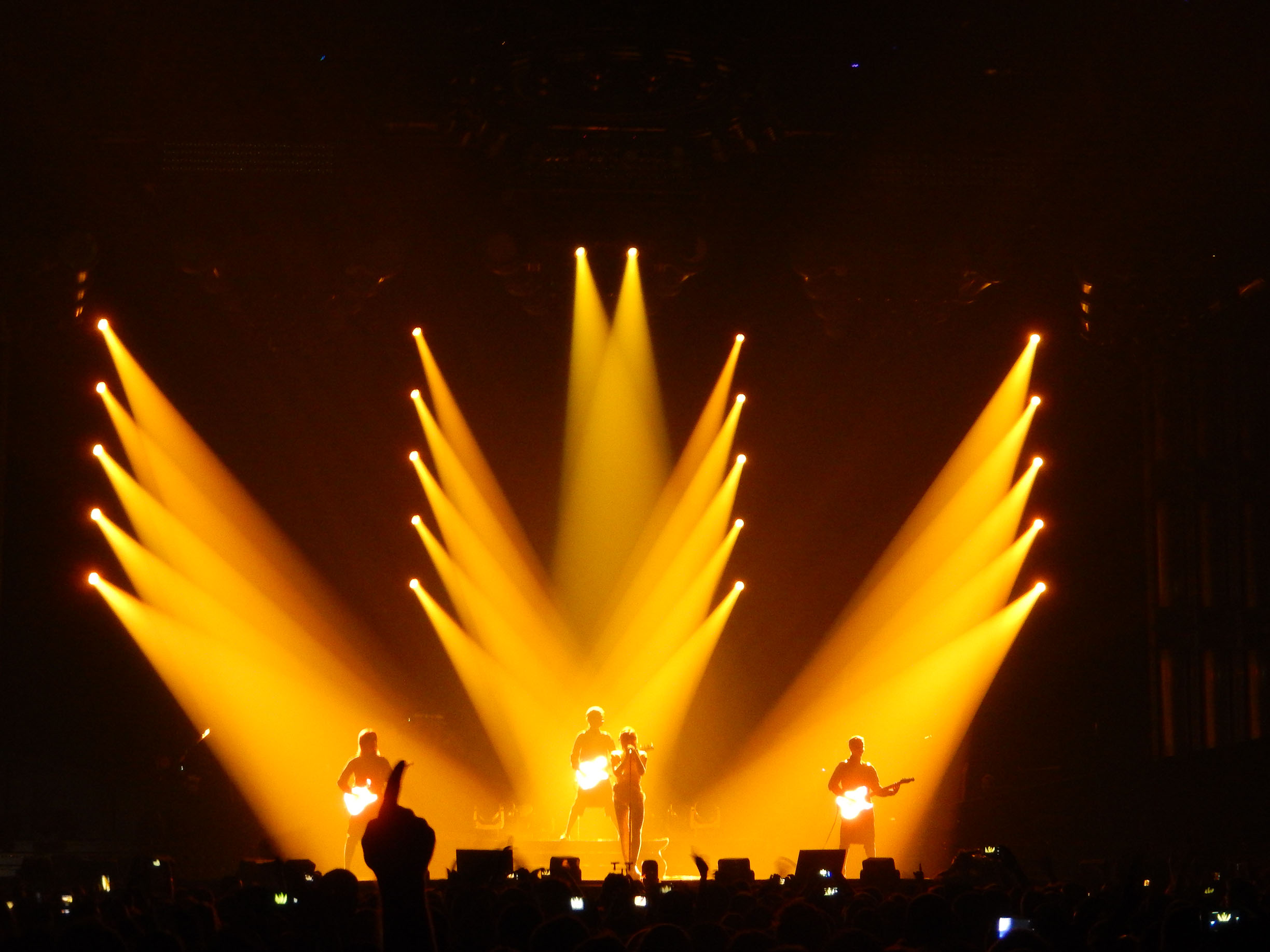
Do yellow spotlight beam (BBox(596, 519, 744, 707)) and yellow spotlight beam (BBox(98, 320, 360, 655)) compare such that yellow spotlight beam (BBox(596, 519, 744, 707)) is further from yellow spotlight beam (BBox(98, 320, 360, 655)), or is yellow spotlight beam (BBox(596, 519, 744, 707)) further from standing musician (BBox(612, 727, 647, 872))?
standing musician (BBox(612, 727, 647, 872))

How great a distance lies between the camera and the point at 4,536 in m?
15.8

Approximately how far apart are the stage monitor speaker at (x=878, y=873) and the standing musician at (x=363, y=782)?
4906mm

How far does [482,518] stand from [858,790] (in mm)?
6652

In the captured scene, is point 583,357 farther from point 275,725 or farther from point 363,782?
point 363,782

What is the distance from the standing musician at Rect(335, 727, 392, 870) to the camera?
12.3 m

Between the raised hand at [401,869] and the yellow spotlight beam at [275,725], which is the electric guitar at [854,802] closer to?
the yellow spotlight beam at [275,725]

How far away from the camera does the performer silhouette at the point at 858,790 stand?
1240 cm

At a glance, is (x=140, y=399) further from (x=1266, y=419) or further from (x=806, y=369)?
(x=1266, y=419)

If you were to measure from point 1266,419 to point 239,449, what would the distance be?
36.0 ft

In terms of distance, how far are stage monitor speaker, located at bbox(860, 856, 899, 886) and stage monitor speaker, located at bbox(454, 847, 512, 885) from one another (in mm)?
2012

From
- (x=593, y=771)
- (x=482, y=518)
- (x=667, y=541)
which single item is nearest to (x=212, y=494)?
(x=482, y=518)

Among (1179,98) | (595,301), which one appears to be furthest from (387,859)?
(595,301)

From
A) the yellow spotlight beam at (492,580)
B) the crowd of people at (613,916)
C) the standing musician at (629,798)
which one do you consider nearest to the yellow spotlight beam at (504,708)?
the yellow spotlight beam at (492,580)

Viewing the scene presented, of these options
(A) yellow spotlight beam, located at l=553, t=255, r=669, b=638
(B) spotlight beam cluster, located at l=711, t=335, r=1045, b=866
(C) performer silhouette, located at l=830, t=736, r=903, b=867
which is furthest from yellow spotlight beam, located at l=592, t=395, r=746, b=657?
(C) performer silhouette, located at l=830, t=736, r=903, b=867
